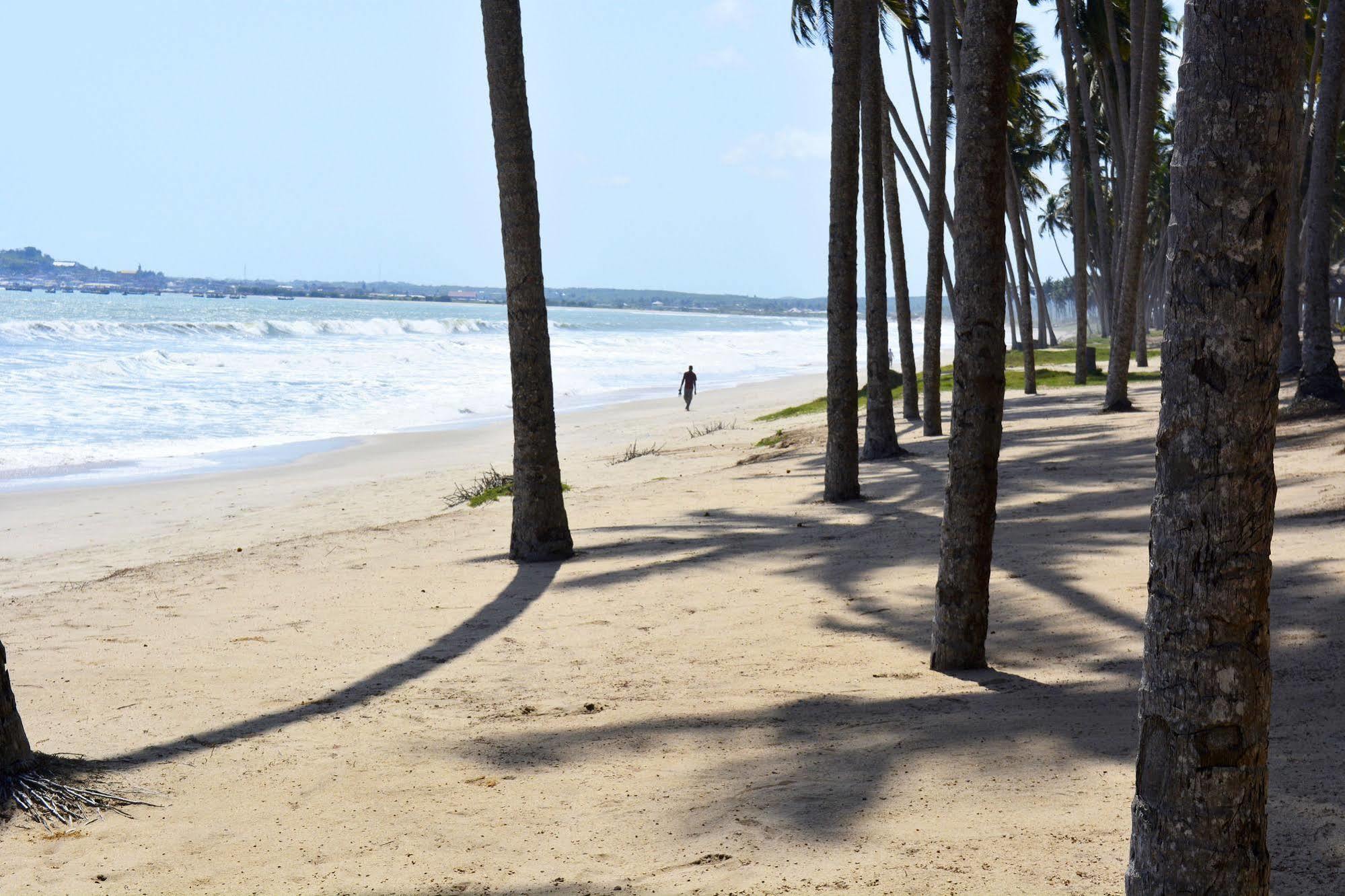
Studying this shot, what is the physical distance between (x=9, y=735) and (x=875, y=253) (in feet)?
39.6

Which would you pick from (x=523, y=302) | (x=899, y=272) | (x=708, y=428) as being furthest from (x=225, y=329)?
(x=523, y=302)

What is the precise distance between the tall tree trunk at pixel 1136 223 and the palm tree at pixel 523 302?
9287mm

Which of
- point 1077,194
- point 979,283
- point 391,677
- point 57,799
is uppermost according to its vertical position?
point 1077,194

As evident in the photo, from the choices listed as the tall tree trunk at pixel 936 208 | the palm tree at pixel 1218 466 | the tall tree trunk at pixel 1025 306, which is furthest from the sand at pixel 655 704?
the tall tree trunk at pixel 1025 306

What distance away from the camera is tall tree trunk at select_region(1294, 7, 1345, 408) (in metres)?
12.0

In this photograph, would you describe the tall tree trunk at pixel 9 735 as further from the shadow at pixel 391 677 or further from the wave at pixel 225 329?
the wave at pixel 225 329

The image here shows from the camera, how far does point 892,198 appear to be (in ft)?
55.0

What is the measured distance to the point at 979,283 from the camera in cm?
A: 492

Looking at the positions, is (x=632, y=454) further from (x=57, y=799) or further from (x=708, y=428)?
(x=57, y=799)

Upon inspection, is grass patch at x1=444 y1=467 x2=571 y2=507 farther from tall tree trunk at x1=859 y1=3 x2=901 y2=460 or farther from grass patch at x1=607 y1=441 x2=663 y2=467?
tall tree trunk at x1=859 y1=3 x2=901 y2=460

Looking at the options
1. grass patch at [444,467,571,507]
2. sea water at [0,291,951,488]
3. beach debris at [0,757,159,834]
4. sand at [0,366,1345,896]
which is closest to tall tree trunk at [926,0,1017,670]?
sand at [0,366,1345,896]

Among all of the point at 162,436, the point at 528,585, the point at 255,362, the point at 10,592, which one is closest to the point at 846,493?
the point at 528,585

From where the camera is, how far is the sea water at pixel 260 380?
21.0m

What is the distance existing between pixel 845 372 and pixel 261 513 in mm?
7545
